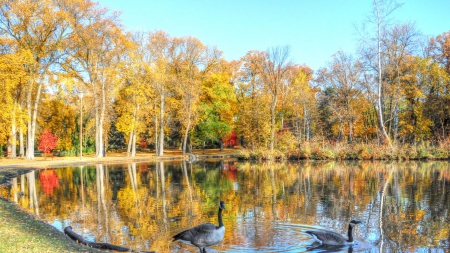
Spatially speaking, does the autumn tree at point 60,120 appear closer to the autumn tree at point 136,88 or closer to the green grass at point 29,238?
the autumn tree at point 136,88

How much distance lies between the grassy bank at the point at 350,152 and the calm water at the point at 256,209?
14475 millimetres

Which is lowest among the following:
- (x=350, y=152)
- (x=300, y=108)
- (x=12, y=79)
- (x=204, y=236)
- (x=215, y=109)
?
(x=204, y=236)

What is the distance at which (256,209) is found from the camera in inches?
562

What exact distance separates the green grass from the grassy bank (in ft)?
109

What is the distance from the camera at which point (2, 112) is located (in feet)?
123

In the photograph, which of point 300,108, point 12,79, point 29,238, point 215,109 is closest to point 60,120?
point 12,79

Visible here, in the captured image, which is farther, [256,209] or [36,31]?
[36,31]

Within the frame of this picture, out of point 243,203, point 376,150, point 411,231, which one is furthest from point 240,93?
point 411,231

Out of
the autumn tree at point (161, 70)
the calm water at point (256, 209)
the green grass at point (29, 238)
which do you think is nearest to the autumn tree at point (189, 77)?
the autumn tree at point (161, 70)

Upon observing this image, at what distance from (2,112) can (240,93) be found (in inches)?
1427

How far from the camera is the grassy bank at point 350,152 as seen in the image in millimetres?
37419

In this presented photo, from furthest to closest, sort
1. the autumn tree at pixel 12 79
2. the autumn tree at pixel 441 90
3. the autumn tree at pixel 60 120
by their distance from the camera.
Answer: the autumn tree at pixel 60 120
the autumn tree at pixel 441 90
the autumn tree at pixel 12 79

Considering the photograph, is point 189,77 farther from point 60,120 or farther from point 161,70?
point 60,120

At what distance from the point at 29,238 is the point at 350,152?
1399 inches
